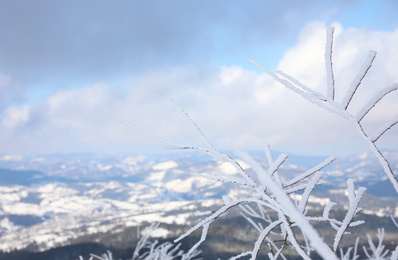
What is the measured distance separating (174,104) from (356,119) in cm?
71

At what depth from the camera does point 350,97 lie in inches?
42.0

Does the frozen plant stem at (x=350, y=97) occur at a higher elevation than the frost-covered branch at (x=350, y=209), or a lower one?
Answer: higher

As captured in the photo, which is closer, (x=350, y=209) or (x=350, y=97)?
(x=350, y=97)

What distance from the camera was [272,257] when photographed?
1.47 metres

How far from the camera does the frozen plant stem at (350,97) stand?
3.26 ft

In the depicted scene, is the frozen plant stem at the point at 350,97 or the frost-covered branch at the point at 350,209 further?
the frost-covered branch at the point at 350,209

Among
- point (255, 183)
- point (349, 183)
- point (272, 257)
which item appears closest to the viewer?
point (255, 183)

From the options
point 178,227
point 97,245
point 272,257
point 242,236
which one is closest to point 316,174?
point 272,257

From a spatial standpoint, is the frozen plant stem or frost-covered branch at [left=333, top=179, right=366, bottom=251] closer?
the frozen plant stem

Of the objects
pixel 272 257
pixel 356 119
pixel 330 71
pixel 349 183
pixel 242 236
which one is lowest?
pixel 242 236

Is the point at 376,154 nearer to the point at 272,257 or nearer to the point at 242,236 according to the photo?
the point at 272,257

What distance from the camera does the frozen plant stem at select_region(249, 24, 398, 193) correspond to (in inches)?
39.1

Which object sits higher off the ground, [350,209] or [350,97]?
[350,97]

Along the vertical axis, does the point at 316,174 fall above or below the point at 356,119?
below
